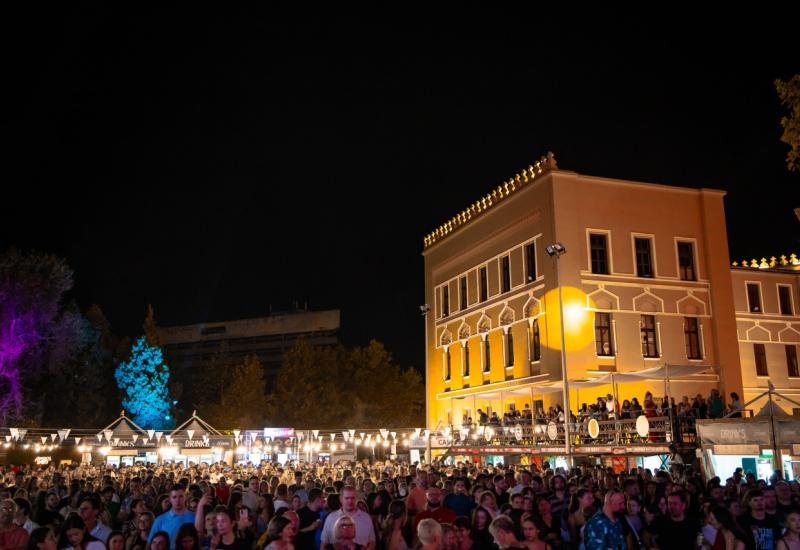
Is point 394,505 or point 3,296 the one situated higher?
point 3,296

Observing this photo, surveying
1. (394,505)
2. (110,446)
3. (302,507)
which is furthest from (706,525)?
(110,446)

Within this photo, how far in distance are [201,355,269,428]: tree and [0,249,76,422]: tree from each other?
15.9m

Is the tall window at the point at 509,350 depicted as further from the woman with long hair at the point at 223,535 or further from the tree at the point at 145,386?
the tree at the point at 145,386

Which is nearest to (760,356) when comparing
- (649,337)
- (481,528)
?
(649,337)

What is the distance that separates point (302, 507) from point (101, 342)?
6029 centimetres

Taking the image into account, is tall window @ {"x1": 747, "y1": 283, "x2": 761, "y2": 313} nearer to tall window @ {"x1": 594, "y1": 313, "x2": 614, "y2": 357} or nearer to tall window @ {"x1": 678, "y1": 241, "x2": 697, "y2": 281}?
tall window @ {"x1": 678, "y1": 241, "x2": 697, "y2": 281}

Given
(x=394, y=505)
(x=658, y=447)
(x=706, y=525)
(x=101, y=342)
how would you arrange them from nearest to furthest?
(x=706, y=525) → (x=394, y=505) → (x=658, y=447) → (x=101, y=342)

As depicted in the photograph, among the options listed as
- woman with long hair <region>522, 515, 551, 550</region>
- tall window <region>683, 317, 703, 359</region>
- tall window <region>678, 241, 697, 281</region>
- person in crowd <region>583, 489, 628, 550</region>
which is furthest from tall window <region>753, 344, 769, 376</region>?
woman with long hair <region>522, 515, 551, 550</region>

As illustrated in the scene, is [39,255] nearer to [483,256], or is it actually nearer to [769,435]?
[483,256]

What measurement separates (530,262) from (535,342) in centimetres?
415

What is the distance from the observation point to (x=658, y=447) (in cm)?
2434

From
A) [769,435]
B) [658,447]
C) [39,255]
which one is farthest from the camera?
[39,255]

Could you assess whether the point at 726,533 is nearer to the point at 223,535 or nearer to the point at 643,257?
the point at 223,535

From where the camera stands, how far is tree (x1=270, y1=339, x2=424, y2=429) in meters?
62.2
